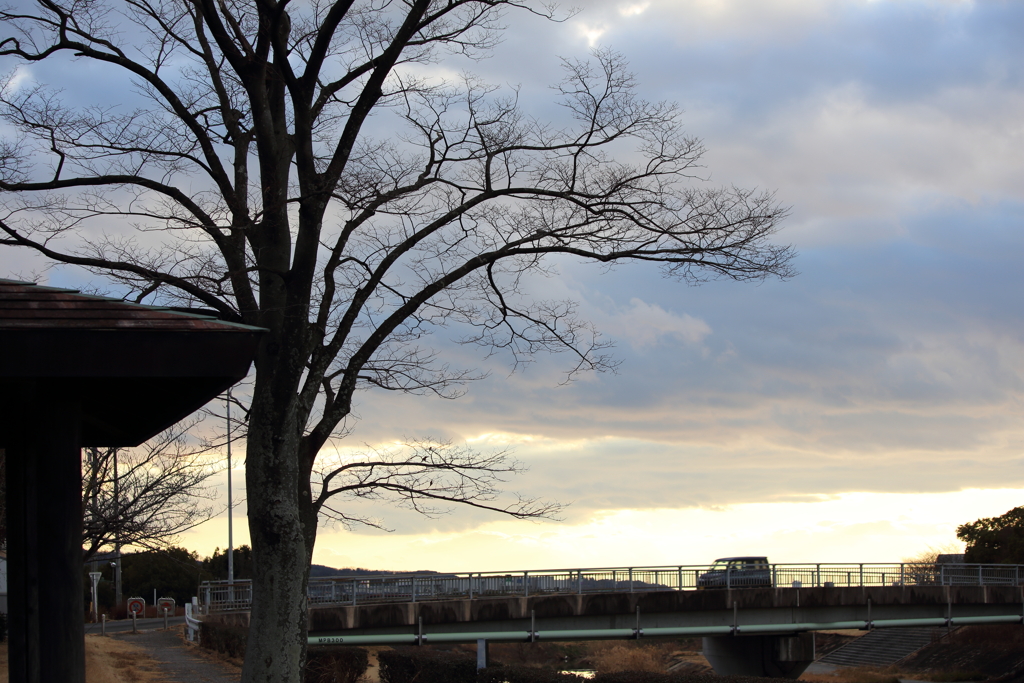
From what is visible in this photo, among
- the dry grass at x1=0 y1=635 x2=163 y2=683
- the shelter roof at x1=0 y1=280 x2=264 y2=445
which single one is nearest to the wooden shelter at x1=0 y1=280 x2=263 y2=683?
the shelter roof at x1=0 y1=280 x2=264 y2=445

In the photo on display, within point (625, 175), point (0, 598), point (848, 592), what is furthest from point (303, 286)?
point (0, 598)

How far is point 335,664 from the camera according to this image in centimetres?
2323

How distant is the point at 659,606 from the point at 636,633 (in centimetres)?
133

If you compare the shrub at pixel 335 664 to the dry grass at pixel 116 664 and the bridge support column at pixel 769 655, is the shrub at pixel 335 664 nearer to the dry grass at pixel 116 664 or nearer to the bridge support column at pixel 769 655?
the dry grass at pixel 116 664

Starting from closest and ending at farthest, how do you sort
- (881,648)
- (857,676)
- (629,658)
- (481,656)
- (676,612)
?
(481,656)
(676,612)
(857,676)
(629,658)
(881,648)

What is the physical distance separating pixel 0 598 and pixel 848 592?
31.9 meters

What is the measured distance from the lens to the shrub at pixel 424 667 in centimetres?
2077

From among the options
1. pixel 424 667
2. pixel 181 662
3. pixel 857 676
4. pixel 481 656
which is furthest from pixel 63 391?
pixel 857 676

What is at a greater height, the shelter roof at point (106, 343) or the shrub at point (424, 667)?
the shelter roof at point (106, 343)

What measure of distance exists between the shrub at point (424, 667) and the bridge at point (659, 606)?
0.64m

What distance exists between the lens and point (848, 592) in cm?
3319

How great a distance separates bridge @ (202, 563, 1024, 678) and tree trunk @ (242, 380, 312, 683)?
8394 millimetres

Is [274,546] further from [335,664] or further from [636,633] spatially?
[636,633]

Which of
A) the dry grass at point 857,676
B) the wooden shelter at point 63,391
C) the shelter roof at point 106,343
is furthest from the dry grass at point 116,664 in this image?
the dry grass at point 857,676
